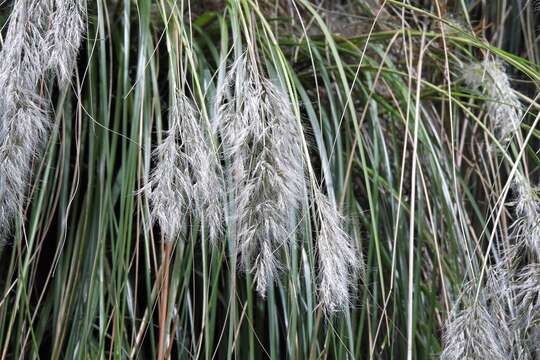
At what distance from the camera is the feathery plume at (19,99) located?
0.92 meters

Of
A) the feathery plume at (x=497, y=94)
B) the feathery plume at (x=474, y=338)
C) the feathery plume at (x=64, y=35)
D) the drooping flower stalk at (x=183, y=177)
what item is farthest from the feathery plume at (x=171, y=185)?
the feathery plume at (x=497, y=94)

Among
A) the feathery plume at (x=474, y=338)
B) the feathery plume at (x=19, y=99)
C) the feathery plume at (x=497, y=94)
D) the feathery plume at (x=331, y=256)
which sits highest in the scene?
the feathery plume at (x=497, y=94)

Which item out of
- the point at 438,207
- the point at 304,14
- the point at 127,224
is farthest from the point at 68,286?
the point at 304,14

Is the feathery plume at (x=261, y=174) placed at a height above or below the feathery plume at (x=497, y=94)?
below

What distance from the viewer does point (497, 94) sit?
1.36m

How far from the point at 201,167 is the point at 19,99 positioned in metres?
0.27

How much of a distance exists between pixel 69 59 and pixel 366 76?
0.66m

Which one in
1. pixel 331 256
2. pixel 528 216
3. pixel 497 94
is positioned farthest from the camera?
pixel 497 94

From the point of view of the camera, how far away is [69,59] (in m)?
0.97

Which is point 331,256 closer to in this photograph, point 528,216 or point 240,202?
point 240,202

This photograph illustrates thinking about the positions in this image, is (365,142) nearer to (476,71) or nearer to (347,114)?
(347,114)

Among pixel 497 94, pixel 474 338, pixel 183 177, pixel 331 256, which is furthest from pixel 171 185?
pixel 497 94

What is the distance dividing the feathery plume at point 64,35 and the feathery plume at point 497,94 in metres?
0.69

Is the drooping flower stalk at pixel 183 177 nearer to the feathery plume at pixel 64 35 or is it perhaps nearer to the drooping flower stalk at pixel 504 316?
the feathery plume at pixel 64 35
